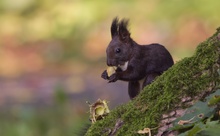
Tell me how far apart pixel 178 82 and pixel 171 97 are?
7cm

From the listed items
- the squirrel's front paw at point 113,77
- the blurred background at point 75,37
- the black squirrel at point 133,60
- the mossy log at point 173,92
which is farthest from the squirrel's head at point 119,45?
the blurred background at point 75,37

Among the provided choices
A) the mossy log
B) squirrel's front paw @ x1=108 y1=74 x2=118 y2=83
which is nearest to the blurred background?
squirrel's front paw @ x1=108 y1=74 x2=118 y2=83

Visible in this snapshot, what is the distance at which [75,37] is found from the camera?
10820 millimetres

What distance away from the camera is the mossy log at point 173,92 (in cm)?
287

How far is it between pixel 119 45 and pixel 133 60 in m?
0.16

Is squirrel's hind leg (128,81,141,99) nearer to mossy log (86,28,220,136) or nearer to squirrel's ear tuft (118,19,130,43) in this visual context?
squirrel's ear tuft (118,19,130,43)

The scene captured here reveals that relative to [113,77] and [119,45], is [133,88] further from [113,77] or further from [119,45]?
[119,45]

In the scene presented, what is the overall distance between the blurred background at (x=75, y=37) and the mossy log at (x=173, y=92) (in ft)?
18.2

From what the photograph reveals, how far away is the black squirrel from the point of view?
12.9 feet

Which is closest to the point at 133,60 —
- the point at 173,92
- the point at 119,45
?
the point at 119,45

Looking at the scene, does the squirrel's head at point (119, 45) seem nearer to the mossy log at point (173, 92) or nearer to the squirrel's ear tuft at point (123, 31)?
the squirrel's ear tuft at point (123, 31)

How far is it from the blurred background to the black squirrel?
4.38 metres

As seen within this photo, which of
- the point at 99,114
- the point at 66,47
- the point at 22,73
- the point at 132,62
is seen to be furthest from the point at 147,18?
the point at 99,114

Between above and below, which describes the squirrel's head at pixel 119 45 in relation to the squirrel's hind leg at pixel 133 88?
above
